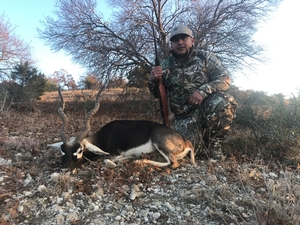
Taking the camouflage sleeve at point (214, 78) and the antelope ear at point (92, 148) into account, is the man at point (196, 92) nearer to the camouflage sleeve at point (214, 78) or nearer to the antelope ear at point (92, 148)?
the camouflage sleeve at point (214, 78)

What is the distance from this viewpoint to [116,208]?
8.82 ft

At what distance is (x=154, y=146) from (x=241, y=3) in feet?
34.4

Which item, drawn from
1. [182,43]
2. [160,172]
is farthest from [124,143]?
[182,43]

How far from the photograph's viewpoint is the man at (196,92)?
4.65 meters

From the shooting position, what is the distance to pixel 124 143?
4371mm

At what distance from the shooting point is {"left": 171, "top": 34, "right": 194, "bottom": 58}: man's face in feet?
16.2

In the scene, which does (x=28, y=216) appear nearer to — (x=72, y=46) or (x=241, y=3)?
(x=72, y=46)

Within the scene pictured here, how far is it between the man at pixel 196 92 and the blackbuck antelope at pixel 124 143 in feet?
1.76

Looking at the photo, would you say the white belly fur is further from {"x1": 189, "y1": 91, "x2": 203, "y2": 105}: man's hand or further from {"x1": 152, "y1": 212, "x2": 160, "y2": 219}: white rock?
{"x1": 152, "y1": 212, "x2": 160, "y2": 219}: white rock

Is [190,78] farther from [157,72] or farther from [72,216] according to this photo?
[72,216]

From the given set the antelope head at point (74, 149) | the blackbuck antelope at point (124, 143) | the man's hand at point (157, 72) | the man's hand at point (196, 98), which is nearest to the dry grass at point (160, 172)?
the antelope head at point (74, 149)

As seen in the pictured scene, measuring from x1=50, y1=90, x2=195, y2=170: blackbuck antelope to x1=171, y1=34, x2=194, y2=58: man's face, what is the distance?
158 cm

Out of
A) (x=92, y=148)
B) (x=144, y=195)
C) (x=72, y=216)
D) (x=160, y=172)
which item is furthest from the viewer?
(x=92, y=148)

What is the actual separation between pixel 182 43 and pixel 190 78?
683 millimetres
